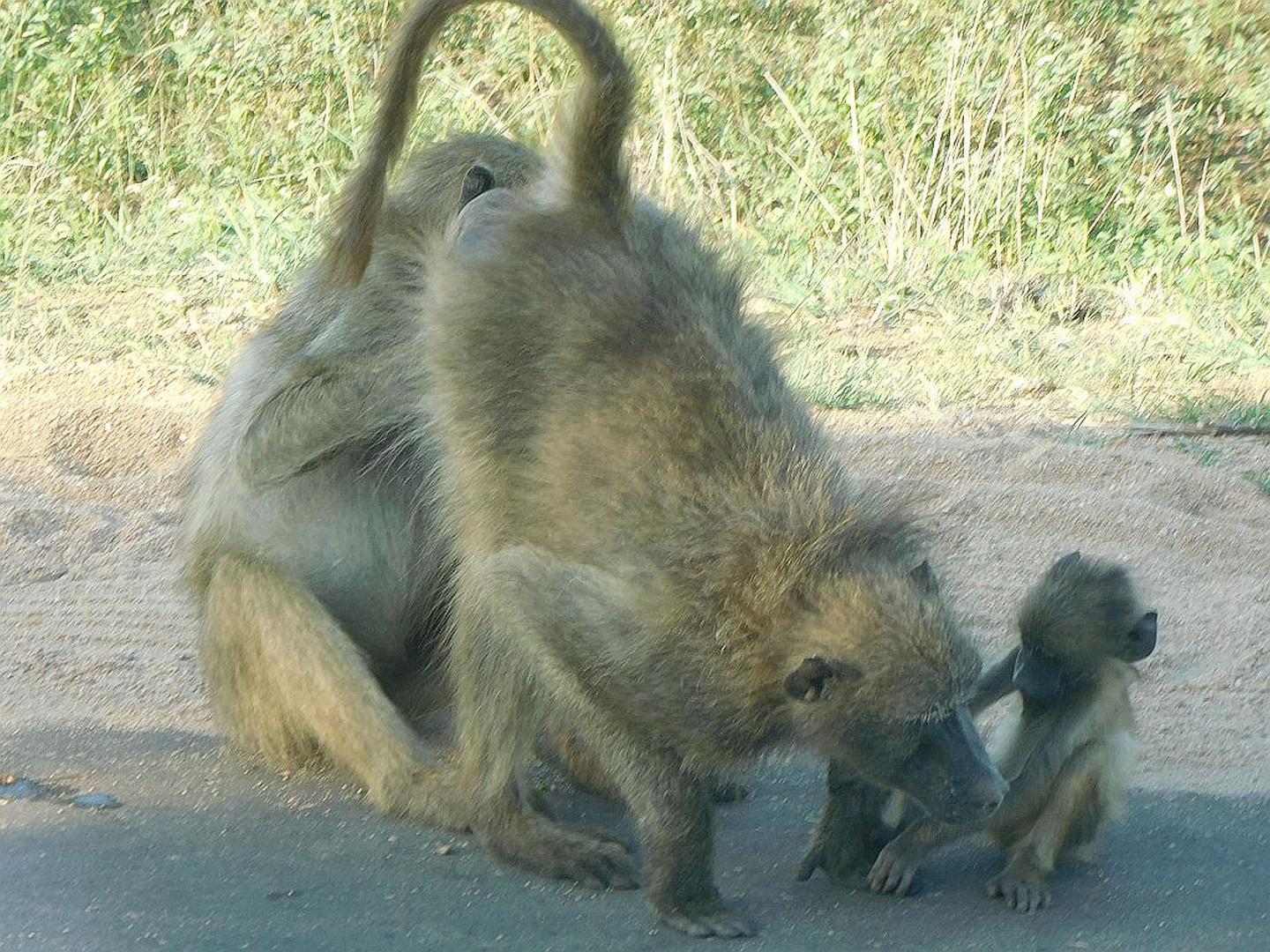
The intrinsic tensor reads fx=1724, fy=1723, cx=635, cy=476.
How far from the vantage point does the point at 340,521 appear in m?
4.34

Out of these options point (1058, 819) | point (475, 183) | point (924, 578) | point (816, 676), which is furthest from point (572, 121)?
point (1058, 819)

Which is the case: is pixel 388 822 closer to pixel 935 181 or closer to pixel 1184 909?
pixel 1184 909

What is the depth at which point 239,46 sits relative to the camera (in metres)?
10.5

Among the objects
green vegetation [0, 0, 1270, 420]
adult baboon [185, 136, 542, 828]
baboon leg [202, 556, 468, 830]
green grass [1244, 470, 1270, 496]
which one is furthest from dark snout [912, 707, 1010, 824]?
green vegetation [0, 0, 1270, 420]

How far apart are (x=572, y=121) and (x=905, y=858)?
1769 millimetres

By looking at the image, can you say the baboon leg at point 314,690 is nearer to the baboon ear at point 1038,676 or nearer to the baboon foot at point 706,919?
the baboon foot at point 706,919

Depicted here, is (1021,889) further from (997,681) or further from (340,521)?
(340,521)

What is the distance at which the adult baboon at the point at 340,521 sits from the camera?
161 inches

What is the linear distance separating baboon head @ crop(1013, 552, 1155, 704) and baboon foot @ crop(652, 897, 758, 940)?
2.92ft

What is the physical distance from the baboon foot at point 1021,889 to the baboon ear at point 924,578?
0.72m

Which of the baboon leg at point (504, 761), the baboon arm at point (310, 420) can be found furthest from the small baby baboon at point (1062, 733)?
the baboon arm at point (310, 420)

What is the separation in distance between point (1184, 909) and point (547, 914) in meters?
1.33

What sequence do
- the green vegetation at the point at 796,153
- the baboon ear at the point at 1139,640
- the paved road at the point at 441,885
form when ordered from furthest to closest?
the green vegetation at the point at 796,153 < the baboon ear at the point at 1139,640 < the paved road at the point at 441,885

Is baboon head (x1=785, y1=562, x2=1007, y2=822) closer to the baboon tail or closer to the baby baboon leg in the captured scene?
the baby baboon leg
